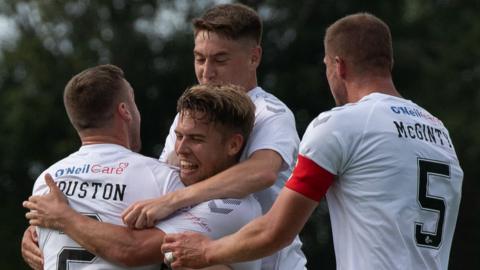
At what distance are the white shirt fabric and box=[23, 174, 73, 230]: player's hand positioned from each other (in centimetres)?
123

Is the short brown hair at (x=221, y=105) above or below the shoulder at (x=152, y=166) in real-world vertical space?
above

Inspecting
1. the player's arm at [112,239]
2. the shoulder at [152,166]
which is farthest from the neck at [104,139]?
the player's arm at [112,239]

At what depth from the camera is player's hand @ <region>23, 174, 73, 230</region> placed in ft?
22.3

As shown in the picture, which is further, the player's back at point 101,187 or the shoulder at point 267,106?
the shoulder at point 267,106

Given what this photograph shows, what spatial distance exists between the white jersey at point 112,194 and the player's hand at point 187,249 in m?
0.07

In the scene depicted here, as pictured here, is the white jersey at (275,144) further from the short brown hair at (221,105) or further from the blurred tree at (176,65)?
the blurred tree at (176,65)

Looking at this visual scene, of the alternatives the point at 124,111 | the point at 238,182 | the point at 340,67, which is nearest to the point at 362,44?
the point at 340,67

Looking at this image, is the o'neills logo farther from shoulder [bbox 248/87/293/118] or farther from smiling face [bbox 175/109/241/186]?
shoulder [bbox 248/87/293/118]

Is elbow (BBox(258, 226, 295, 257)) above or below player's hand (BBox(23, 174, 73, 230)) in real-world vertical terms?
above

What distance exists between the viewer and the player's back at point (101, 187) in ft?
22.2

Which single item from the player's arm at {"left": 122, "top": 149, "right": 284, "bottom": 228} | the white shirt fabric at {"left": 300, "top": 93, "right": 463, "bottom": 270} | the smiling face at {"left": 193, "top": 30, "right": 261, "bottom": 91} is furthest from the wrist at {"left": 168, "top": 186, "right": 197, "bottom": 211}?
the smiling face at {"left": 193, "top": 30, "right": 261, "bottom": 91}

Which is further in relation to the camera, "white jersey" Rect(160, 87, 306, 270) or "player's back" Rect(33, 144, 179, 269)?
"white jersey" Rect(160, 87, 306, 270)

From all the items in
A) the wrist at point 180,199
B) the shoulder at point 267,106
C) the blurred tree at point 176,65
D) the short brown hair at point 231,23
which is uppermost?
the short brown hair at point 231,23

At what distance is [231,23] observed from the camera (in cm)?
756
